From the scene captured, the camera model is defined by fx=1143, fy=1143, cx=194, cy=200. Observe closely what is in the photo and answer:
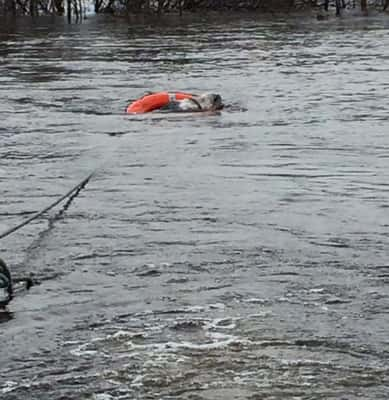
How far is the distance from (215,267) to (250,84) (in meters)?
14.3

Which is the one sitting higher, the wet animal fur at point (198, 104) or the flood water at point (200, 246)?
the wet animal fur at point (198, 104)

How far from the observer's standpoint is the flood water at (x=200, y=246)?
7.04 meters

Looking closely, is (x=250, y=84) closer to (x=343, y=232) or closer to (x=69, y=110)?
(x=69, y=110)

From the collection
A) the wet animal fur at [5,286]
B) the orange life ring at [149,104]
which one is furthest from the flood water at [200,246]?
the orange life ring at [149,104]

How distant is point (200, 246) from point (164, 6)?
4848 cm

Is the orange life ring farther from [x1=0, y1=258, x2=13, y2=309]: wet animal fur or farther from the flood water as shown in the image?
[x1=0, y1=258, x2=13, y2=309]: wet animal fur

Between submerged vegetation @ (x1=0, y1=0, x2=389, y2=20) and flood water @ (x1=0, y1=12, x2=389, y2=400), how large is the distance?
3285cm

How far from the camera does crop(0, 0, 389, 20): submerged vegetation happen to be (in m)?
54.2

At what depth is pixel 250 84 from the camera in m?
23.3

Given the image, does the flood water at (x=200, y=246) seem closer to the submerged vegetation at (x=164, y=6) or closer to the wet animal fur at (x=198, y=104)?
the wet animal fur at (x=198, y=104)

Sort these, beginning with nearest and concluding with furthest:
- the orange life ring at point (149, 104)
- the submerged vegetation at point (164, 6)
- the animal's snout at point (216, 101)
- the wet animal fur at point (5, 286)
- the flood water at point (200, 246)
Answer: the flood water at point (200, 246) → the wet animal fur at point (5, 286) → the orange life ring at point (149, 104) → the animal's snout at point (216, 101) → the submerged vegetation at point (164, 6)

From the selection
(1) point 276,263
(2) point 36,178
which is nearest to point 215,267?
(1) point 276,263

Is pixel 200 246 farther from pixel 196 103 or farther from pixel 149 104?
pixel 196 103

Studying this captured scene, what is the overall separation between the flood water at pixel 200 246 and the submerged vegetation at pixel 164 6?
108ft
